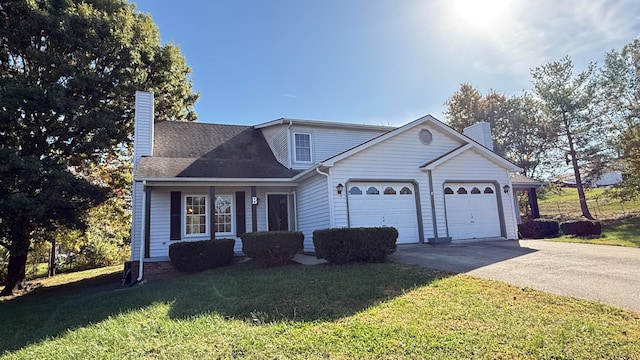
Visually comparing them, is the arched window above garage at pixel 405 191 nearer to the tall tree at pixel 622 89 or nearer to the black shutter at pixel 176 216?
the black shutter at pixel 176 216

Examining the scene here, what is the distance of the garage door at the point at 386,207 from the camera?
11930 mm

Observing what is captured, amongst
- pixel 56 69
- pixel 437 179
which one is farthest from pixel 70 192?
pixel 437 179

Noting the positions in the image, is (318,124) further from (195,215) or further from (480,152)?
(480,152)

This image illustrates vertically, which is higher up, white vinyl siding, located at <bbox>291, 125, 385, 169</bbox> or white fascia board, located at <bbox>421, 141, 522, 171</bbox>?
white vinyl siding, located at <bbox>291, 125, 385, 169</bbox>

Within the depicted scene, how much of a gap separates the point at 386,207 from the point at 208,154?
298 inches

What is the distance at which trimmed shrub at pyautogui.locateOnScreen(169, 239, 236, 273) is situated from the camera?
35.8 ft

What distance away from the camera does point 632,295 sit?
569cm

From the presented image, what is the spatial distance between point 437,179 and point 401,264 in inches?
201

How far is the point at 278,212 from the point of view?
14.1 m

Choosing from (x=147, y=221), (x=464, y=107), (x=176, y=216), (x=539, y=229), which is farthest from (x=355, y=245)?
(x=464, y=107)

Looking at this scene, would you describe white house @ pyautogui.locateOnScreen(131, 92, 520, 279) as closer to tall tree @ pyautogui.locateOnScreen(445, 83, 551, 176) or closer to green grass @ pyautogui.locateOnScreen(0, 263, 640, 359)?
green grass @ pyautogui.locateOnScreen(0, 263, 640, 359)

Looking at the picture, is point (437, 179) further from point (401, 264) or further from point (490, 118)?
point (490, 118)

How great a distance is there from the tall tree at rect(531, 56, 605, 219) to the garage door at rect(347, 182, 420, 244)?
17.7 m

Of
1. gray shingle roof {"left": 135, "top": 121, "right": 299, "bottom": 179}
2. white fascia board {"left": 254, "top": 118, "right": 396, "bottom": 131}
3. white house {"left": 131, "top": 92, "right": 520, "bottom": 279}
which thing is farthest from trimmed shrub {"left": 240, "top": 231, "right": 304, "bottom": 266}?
white fascia board {"left": 254, "top": 118, "right": 396, "bottom": 131}
